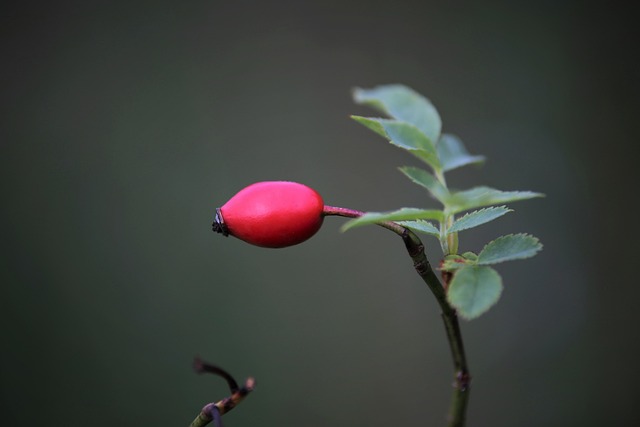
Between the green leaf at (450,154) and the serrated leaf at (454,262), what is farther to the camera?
the green leaf at (450,154)

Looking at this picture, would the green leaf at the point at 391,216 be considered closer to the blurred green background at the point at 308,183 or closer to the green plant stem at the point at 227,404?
the green plant stem at the point at 227,404

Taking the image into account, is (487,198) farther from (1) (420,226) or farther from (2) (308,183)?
(2) (308,183)

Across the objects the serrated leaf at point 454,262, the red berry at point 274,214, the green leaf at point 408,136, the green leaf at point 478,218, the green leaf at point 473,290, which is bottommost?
the green leaf at point 473,290

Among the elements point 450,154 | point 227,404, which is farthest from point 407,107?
point 227,404

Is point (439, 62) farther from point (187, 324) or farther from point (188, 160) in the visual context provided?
point (187, 324)

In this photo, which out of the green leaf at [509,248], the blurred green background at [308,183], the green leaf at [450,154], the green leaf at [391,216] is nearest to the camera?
the green leaf at [391,216]

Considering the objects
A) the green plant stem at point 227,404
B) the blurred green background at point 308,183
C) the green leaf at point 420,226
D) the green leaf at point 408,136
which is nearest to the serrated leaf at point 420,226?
the green leaf at point 420,226
